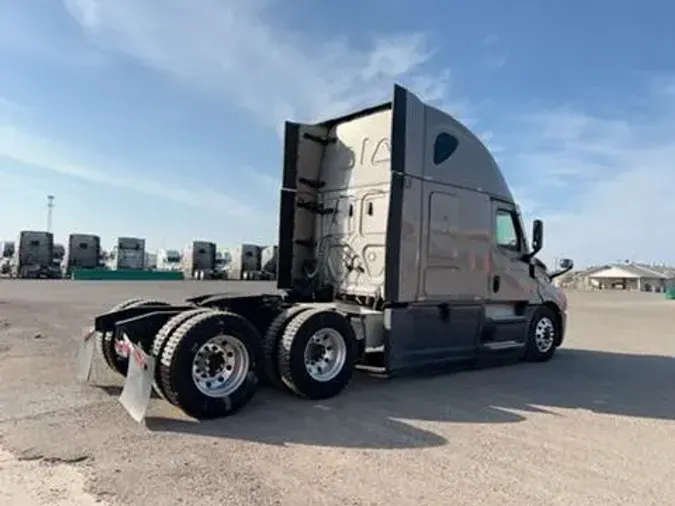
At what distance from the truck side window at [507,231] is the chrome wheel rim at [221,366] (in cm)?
515

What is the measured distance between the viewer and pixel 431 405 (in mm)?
6902

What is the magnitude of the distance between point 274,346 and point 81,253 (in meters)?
46.4

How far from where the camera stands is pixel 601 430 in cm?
600

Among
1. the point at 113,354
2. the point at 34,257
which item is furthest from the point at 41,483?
the point at 34,257

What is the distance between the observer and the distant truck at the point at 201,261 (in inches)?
2115

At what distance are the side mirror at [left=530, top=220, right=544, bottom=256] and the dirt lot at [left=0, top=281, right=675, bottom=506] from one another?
98.5 inches

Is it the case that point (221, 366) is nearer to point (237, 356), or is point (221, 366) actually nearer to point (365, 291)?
point (237, 356)

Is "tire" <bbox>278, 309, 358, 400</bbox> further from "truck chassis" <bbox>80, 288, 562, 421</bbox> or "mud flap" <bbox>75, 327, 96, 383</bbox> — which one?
"mud flap" <bbox>75, 327, 96, 383</bbox>

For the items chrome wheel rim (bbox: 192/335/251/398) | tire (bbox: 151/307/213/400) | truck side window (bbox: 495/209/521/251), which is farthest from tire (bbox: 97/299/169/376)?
truck side window (bbox: 495/209/521/251)

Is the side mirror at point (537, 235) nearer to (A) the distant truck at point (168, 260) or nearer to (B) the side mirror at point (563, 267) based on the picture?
(B) the side mirror at point (563, 267)

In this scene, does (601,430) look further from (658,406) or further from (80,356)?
(80,356)

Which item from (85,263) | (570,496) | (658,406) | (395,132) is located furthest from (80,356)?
(85,263)

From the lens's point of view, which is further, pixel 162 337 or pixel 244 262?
pixel 244 262

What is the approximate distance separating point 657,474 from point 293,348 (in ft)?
12.1
